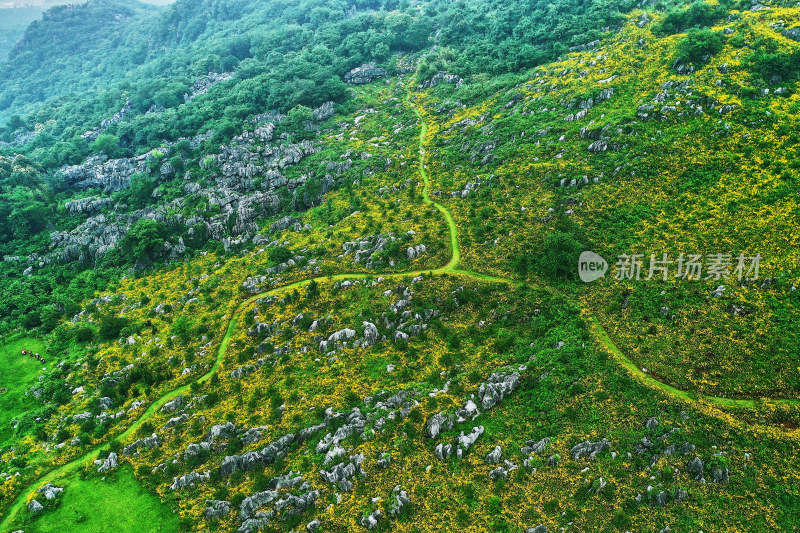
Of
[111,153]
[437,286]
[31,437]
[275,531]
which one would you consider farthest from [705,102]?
[111,153]

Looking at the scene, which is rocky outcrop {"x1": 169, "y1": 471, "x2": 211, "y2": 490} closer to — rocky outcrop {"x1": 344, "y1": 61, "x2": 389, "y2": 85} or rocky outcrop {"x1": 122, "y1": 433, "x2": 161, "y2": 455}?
rocky outcrop {"x1": 122, "y1": 433, "x2": 161, "y2": 455}

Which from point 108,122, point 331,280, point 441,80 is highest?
point 108,122

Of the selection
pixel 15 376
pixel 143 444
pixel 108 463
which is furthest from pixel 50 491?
pixel 15 376

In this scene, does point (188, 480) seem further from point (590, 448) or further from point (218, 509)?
point (590, 448)

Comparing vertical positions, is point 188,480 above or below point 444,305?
above

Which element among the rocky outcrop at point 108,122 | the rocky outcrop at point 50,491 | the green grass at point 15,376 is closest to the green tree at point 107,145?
the rocky outcrop at point 108,122

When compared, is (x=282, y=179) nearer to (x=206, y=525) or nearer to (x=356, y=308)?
(x=356, y=308)

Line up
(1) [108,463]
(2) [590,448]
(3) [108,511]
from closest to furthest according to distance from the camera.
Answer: (2) [590,448] < (3) [108,511] < (1) [108,463]
